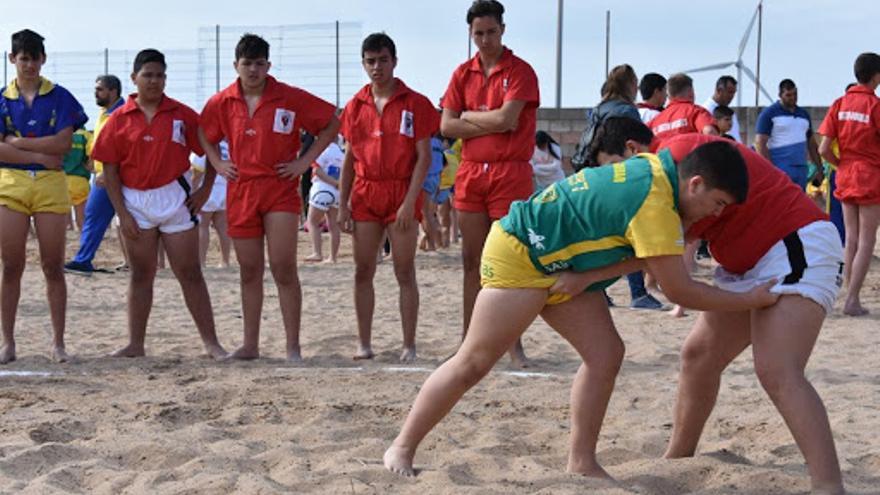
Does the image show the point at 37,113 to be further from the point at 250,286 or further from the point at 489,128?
the point at 489,128

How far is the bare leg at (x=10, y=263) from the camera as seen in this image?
7.86 metres

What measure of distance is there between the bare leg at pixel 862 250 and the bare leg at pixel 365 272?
3980 mm

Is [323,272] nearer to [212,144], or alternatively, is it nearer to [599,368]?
[212,144]

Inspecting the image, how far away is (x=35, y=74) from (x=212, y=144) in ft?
3.72

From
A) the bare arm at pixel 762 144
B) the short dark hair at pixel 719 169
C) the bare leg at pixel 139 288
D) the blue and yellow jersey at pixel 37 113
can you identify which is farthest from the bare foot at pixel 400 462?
the bare arm at pixel 762 144

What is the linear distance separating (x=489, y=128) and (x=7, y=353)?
131 inches

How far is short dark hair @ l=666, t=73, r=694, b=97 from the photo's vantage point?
10.5 m

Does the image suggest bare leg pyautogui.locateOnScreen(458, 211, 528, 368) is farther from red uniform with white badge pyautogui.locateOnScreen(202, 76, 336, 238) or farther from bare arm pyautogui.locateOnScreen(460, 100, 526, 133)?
red uniform with white badge pyautogui.locateOnScreen(202, 76, 336, 238)

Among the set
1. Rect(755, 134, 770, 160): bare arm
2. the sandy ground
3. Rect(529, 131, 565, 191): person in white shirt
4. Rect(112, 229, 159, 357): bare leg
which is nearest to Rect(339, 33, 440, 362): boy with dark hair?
the sandy ground

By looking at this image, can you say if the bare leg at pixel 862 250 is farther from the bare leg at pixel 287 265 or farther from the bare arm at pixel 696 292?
the bare arm at pixel 696 292

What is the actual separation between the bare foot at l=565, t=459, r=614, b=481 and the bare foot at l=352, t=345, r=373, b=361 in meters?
3.49

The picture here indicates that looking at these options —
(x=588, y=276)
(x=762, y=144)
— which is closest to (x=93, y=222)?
(x=762, y=144)

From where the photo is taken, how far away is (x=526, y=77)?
25.2 feet

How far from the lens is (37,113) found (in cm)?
792
